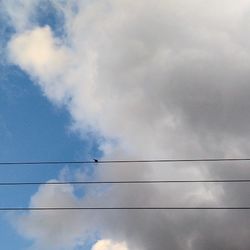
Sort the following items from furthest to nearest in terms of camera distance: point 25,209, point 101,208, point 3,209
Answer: point 3,209, point 25,209, point 101,208

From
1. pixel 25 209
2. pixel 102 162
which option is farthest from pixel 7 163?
pixel 102 162

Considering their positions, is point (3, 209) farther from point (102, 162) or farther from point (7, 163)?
point (102, 162)

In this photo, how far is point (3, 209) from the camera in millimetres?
16359

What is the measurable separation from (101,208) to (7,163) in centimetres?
1487

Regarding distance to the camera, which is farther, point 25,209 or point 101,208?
point 25,209

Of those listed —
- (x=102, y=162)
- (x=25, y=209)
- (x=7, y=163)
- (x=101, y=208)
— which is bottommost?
(x=101, y=208)

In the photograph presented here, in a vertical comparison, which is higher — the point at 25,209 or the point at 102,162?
the point at 102,162

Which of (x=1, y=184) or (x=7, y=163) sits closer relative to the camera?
(x=1, y=184)

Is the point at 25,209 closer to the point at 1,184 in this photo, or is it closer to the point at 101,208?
the point at 1,184

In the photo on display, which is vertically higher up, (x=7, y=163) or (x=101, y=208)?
(x=7, y=163)

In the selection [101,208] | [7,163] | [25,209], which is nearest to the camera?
[101,208]

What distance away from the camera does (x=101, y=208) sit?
13547 mm

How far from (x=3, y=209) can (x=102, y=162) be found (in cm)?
1451

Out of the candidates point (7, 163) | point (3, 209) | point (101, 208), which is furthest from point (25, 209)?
point (101, 208)
